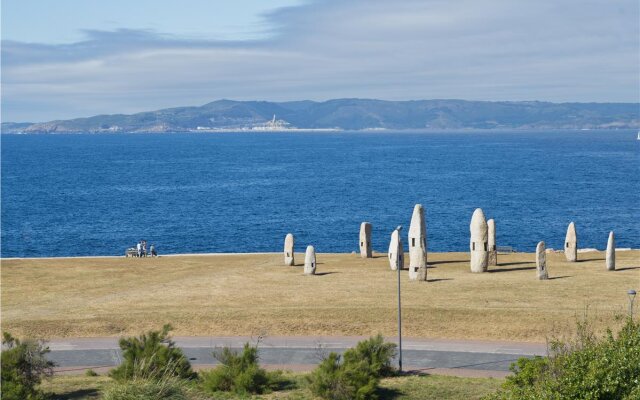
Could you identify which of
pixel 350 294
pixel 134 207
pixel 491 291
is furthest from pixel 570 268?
pixel 134 207

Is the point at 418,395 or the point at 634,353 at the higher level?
the point at 634,353

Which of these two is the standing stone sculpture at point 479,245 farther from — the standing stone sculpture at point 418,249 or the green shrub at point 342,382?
the green shrub at point 342,382

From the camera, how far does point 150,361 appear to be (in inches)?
1177

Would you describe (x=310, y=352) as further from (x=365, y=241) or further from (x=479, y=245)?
(x=365, y=241)

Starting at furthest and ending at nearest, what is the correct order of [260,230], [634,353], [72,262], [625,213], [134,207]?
[134,207]
[625,213]
[260,230]
[72,262]
[634,353]

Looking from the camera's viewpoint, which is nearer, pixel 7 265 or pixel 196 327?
pixel 196 327

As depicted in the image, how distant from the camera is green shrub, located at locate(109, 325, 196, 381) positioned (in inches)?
1174

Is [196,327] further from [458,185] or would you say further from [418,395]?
[458,185]

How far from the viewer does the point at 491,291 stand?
152 ft

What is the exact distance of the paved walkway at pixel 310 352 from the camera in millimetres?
34688

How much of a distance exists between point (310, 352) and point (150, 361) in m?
9.24

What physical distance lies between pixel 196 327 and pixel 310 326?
560 cm

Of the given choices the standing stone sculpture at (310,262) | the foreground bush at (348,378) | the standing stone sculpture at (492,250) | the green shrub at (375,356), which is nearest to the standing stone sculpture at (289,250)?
the standing stone sculpture at (310,262)

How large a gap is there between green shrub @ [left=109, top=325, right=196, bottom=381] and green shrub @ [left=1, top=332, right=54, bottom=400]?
2.73m
